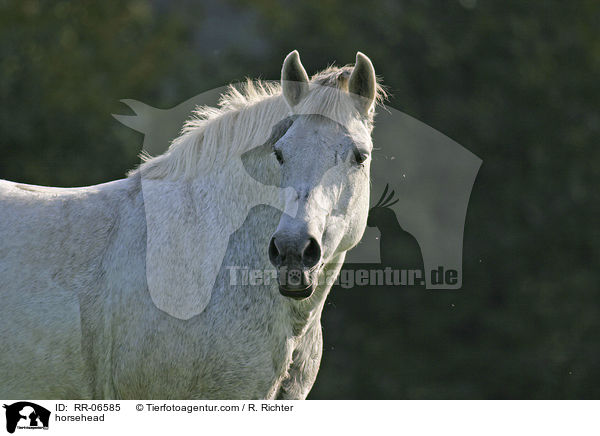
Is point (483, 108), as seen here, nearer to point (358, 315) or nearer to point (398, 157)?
point (398, 157)

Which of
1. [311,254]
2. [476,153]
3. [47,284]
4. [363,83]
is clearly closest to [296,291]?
[311,254]

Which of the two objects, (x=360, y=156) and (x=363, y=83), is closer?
(x=360, y=156)

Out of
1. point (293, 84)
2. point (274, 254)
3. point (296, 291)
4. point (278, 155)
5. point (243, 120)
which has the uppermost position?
point (293, 84)

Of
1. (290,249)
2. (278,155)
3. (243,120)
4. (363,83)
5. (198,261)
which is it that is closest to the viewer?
(290,249)

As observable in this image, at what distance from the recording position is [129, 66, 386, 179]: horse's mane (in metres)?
4.07

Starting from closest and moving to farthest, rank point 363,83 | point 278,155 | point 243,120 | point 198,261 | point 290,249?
point 290,249 → point 278,155 → point 198,261 → point 363,83 → point 243,120

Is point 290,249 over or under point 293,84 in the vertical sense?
under

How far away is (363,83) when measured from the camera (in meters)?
4.20

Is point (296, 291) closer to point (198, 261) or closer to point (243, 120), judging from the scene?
point (198, 261)

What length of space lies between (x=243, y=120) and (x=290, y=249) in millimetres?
1048
